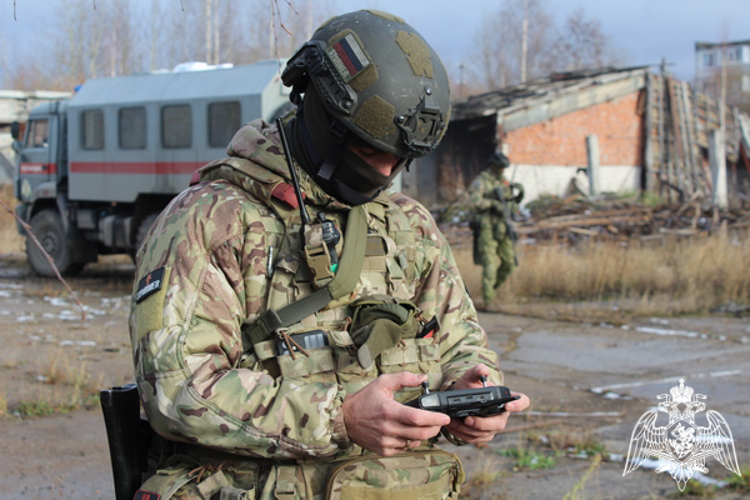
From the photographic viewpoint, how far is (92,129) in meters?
12.9

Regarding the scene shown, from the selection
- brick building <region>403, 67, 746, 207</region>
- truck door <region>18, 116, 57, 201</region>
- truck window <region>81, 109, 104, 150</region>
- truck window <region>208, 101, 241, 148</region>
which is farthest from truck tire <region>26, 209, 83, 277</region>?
brick building <region>403, 67, 746, 207</region>

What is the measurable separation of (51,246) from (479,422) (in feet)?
41.8

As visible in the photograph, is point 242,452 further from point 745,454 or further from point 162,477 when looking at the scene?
point 745,454

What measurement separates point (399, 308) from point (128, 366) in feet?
17.6

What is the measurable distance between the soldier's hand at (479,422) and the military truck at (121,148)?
9511mm

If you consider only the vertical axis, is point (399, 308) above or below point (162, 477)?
above

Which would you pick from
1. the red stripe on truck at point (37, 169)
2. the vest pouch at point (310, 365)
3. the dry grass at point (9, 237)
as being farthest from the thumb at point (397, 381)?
the dry grass at point (9, 237)

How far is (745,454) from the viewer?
468 centimetres

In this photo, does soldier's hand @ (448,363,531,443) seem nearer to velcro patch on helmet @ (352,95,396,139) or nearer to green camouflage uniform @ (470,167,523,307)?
velcro patch on helmet @ (352,95,396,139)

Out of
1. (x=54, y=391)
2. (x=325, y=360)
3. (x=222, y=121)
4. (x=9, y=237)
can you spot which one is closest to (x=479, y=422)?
(x=325, y=360)

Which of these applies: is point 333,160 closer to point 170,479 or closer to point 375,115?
point 375,115

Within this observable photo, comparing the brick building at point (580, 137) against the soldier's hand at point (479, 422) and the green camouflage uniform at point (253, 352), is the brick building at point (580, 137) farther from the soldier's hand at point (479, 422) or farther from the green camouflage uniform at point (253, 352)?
the soldier's hand at point (479, 422)

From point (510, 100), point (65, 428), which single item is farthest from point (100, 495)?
point (510, 100)

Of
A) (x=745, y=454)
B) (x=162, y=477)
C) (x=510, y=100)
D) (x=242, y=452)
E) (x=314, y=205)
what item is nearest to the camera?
(x=242, y=452)
